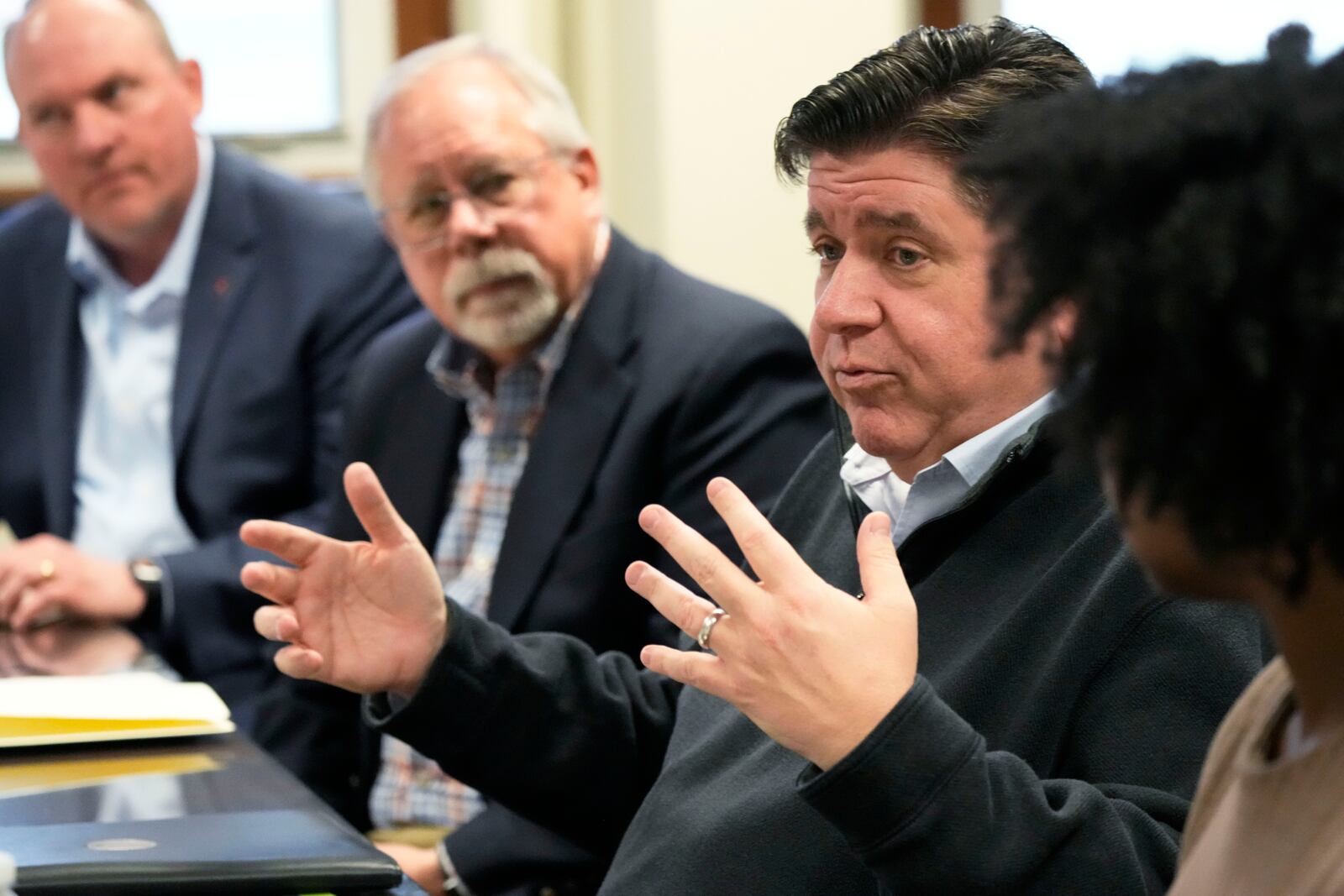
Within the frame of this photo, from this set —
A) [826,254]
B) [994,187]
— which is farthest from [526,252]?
[994,187]

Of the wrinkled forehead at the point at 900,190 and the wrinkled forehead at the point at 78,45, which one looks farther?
the wrinkled forehead at the point at 78,45

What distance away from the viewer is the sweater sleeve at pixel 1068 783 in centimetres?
98

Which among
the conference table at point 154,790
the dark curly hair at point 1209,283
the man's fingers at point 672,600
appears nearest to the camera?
the dark curly hair at point 1209,283

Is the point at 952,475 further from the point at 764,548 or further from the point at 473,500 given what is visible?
the point at 473,500

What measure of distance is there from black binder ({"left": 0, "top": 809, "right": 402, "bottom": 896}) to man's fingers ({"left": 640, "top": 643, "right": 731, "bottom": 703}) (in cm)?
23

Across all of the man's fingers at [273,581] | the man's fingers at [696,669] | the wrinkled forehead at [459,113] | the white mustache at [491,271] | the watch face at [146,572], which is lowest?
the watch face at [146,572]

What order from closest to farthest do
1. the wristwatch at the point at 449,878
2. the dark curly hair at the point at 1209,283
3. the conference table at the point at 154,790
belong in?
the dark curly hair at the point at 1209,283, the conference table at the point at 154,790, the wristwatch at the point at 449,878

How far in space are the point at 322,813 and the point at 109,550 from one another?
5.51ft

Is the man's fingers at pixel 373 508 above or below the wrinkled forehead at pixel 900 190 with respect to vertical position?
below

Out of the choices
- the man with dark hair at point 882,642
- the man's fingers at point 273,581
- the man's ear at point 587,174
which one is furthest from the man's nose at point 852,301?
the man's ear at point 587,174

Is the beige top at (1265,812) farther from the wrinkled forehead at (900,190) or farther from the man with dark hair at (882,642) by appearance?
the wrinkled forehead at (900,190)

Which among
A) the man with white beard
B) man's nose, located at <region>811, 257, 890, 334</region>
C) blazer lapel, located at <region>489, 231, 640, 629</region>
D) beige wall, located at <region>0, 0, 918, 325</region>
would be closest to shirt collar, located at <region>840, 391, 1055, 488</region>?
man's nose, located at <region>811, 257, 890, 334</region>

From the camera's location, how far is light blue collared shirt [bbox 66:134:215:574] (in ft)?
9.14

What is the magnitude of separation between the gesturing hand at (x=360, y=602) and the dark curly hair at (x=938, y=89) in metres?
0.48
